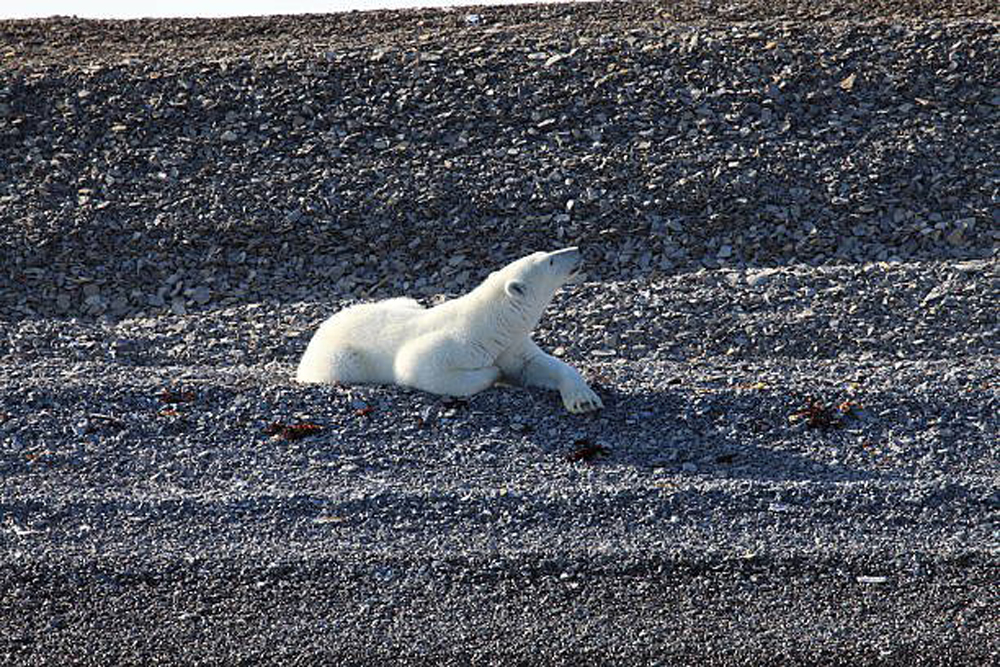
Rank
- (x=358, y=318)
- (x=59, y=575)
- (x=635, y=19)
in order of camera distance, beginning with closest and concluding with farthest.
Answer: (x=59, y=575), (x=358, y=318), (x=635, y=19)

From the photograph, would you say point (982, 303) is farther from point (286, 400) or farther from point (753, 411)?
point (286, 400)

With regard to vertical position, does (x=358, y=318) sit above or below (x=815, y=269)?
above

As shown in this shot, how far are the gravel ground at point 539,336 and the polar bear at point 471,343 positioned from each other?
0.16 meters

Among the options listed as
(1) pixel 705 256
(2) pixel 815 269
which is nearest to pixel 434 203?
(1) pixel 705 256

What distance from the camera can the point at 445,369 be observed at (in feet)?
27.4

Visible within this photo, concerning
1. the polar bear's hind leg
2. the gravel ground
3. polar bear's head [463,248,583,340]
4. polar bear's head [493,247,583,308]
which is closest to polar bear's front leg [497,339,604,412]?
the gravel ground

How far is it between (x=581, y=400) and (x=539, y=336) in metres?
2.96

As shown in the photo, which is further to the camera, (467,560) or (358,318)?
(358,318)

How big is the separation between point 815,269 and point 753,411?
12.8 feet

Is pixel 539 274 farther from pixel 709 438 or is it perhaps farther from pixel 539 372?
pixel 709 438

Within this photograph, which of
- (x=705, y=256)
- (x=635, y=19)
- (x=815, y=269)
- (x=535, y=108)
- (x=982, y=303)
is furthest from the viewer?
(x=635, y=19)

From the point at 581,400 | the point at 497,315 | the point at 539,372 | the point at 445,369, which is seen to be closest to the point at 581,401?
the point at 581,400

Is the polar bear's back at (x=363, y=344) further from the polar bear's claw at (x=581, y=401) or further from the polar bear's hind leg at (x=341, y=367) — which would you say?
the polar bear's claw at (x=581, y=401)

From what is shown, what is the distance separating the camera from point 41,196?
14.8 meters
